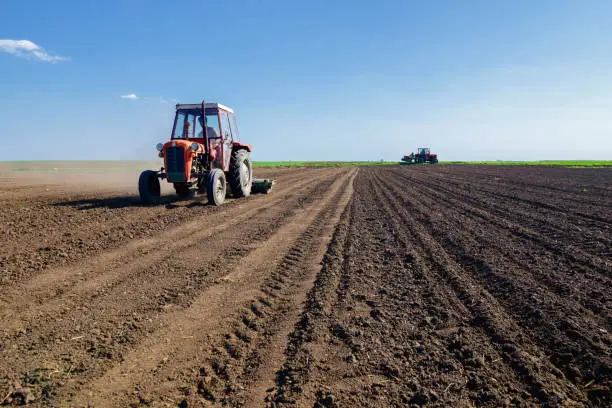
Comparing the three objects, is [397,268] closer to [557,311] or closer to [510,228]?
[557,311]

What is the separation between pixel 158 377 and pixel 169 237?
410 centimetres

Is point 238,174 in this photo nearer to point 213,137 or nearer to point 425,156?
point 213,137

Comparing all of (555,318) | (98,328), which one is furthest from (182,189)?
(555,318)

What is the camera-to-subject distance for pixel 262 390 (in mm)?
2258

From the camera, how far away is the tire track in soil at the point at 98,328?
238 cm

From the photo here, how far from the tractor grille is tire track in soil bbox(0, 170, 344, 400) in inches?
188

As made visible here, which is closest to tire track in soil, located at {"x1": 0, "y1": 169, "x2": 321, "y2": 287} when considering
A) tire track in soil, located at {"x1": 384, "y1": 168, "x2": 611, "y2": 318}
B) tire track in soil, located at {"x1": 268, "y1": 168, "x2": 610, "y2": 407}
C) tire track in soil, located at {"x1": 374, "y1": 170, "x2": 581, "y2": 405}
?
tire track in soil, located at {"x1": 268, "y1": 168, "x2": 610, "y2": 407}

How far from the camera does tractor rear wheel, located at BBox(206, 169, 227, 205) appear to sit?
9.48 meters

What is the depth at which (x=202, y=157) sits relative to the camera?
33.9 feet

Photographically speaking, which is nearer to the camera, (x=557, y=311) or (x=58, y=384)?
(x=58, y=384)

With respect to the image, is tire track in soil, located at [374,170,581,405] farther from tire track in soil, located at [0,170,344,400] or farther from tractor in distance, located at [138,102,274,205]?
tractor in distance, located at [138,102,274,205]

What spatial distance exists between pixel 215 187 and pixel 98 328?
674 cm

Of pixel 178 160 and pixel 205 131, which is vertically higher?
pixel 205 131

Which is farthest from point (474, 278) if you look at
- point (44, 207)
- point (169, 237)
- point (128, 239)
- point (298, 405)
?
point (44, 207)
